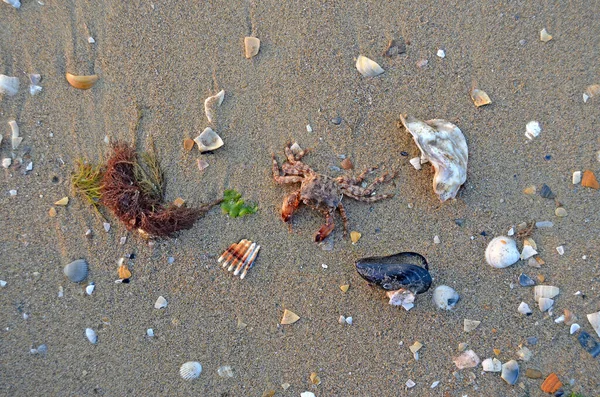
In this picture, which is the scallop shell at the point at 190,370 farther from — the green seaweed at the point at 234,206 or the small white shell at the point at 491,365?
the small white shell at the point at 491,365

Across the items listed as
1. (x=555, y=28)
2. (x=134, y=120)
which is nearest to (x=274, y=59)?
(x=134, y=120)

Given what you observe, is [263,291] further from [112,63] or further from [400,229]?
[112,63]

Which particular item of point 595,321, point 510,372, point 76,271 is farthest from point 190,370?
point 595,321

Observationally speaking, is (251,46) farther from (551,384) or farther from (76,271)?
(551,384)

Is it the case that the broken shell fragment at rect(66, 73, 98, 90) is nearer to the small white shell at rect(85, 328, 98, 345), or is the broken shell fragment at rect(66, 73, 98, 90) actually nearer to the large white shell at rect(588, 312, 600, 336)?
the small white shell at rect(85, 328, 98, 345)

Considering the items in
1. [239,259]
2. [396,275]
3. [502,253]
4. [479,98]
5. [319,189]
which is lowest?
[239,259]
